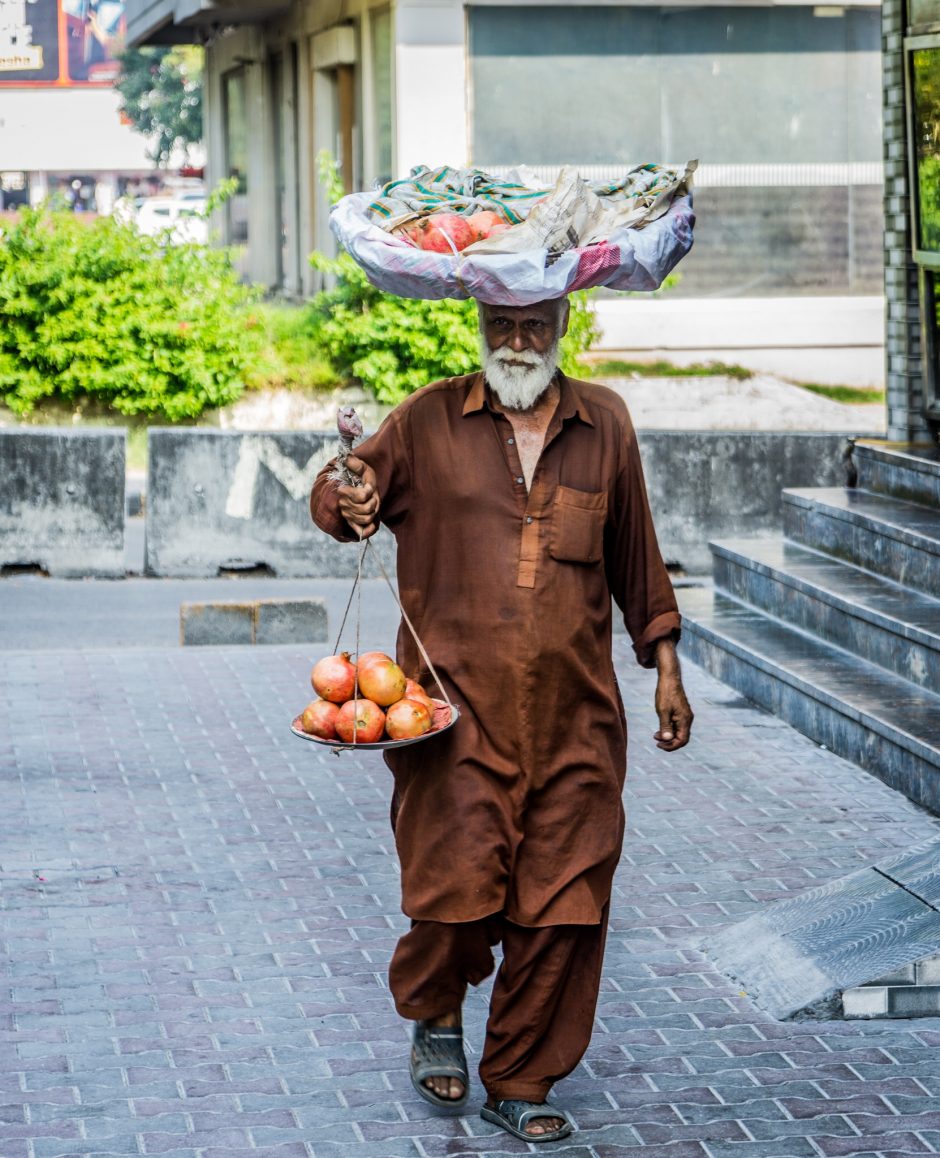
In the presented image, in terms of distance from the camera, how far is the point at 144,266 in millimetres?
18281

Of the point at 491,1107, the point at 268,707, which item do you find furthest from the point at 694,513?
the point at 491,1107

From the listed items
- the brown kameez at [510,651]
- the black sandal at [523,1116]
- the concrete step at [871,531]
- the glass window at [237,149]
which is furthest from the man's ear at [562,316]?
the glass window at [237,149]

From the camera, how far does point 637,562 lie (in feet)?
17.1

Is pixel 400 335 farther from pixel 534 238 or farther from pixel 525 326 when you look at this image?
pixel 534 238

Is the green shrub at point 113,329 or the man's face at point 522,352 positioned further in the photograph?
the green shrub at point 113,329

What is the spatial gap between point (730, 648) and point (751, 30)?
40.0 ft

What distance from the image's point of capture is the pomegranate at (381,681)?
4.93 metres

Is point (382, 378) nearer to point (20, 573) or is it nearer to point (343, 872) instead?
point (20, 573)

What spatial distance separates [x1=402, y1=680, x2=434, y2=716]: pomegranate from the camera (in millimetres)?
4910

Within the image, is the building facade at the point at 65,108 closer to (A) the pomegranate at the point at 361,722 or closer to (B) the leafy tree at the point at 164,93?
(B) the leafy tree at the point at 164,93

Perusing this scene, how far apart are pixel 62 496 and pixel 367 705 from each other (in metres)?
8.84

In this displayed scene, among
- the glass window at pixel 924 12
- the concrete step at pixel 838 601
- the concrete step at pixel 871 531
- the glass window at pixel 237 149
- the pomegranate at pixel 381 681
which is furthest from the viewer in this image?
the glass window at pixel 237 149

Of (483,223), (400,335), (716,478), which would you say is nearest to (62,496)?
(716,478)

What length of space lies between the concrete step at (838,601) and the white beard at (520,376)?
395 centimetres
